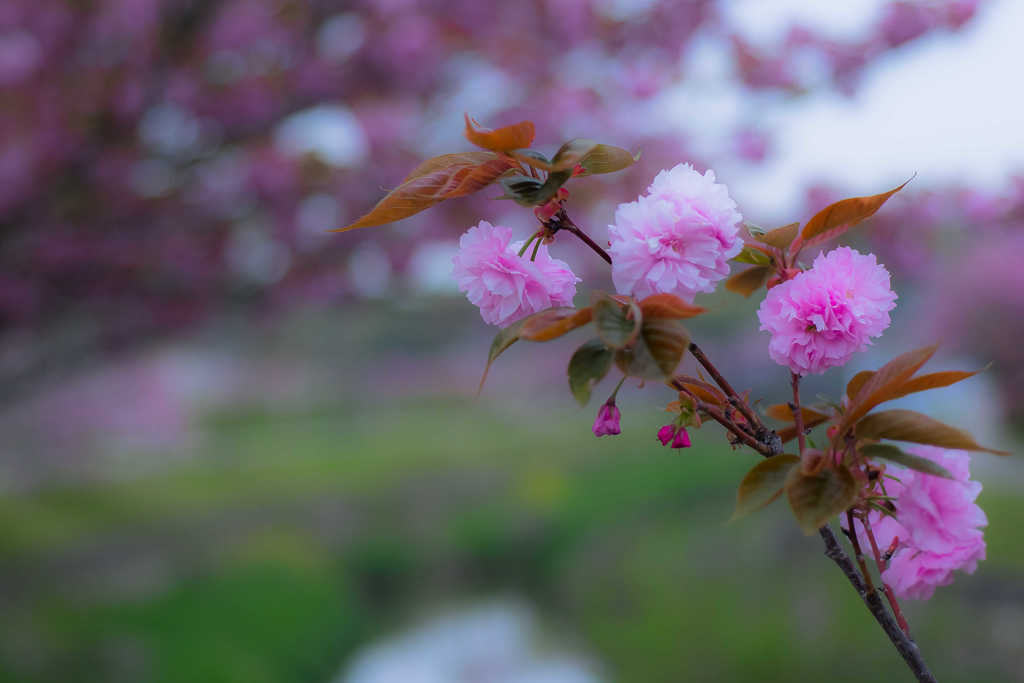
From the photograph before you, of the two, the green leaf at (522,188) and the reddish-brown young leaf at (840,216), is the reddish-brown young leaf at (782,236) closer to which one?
the reddish-brown young leaf at (840,216)

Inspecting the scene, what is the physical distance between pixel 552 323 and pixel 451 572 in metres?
4.48

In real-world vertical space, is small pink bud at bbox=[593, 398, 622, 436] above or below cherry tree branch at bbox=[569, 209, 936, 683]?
above

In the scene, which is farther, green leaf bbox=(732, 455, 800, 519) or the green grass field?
the green grass field

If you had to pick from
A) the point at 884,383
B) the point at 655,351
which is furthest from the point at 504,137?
the point at 884,383

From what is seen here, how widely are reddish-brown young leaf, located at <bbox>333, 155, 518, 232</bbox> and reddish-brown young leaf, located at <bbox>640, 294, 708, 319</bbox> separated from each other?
0.11m

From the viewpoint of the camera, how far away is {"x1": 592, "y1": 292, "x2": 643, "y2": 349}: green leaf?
371 millimetres

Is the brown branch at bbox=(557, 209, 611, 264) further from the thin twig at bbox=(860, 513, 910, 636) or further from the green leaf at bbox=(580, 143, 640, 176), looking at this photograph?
the thin twig at bbox=(860, 513, 910, 636)

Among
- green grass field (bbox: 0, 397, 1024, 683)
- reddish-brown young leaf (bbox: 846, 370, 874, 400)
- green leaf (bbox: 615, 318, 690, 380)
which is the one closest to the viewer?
green leaf (bbox: 615, 318, 690, 380)

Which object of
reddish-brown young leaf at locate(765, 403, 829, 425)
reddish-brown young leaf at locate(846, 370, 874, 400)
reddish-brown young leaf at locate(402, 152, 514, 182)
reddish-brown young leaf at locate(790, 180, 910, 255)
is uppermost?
reddish-brown young leaf at locate(402, 152, 514, 182)

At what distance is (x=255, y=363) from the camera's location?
10.9m

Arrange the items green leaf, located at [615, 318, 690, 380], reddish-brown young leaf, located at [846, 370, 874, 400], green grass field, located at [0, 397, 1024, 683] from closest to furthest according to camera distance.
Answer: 1. green leaf, located at [615, 318, 690, 380]
2. reddish-brown young leaf, located at [846, 370, 874, 400]
3. green grass field, located at [0, 397, 1024, 683]

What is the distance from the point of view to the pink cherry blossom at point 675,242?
415mm

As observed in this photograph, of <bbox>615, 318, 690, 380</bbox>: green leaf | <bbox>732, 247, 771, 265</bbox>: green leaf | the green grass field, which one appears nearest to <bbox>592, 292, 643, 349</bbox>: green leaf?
<bbox>615, 318, 690, 380</bbox>: green leaf

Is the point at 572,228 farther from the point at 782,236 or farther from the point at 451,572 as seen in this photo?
the point at 451,572
